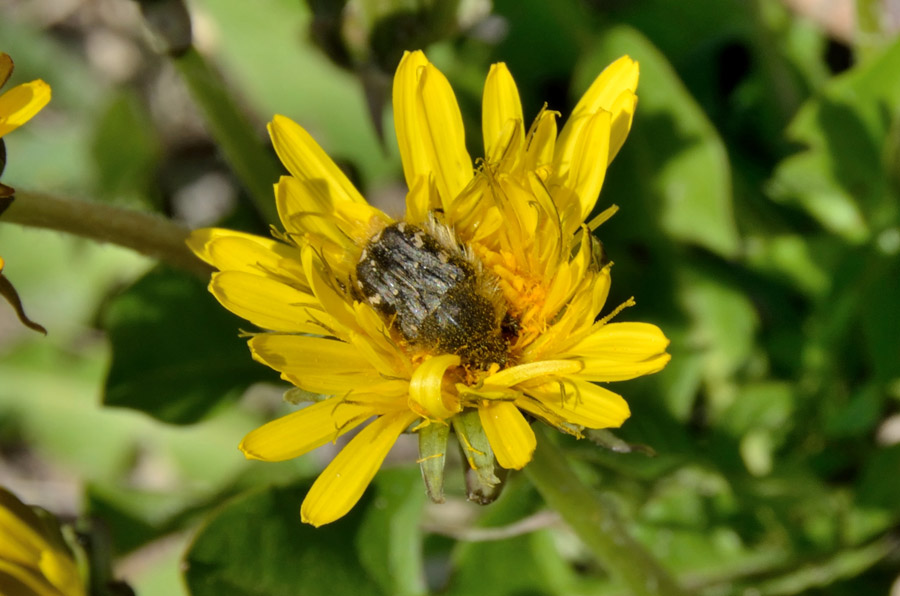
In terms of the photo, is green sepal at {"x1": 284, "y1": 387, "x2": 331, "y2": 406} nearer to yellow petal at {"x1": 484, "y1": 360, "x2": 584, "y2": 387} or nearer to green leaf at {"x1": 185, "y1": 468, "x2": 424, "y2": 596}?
yellow petal at {"x1": 484, "y1": 360, "x2": 584, "y2": 387}

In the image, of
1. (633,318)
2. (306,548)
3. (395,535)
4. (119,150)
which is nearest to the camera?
(306,548)

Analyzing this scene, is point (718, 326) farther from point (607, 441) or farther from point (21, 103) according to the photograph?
point (21, 103)

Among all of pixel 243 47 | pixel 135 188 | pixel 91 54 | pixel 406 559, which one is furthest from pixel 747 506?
pixel 91 54

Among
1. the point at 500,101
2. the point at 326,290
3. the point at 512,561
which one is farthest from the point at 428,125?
the point at 512,561

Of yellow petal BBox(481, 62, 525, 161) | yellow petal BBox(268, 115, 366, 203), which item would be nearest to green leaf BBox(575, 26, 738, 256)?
yellow petal BBox(481, 62, 525, 161)

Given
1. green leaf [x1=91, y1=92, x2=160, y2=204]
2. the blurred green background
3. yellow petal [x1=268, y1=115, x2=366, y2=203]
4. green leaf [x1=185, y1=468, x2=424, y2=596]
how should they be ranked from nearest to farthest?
1. yellow petal [x1=268, y1=115, x2=366, y2=203]
2. green leaf [x1=185, y1=468, x2=424, y2=596]
3. the blurred green background
4. green leaf [x1=91, y1=92, x2=160, y2=204]
